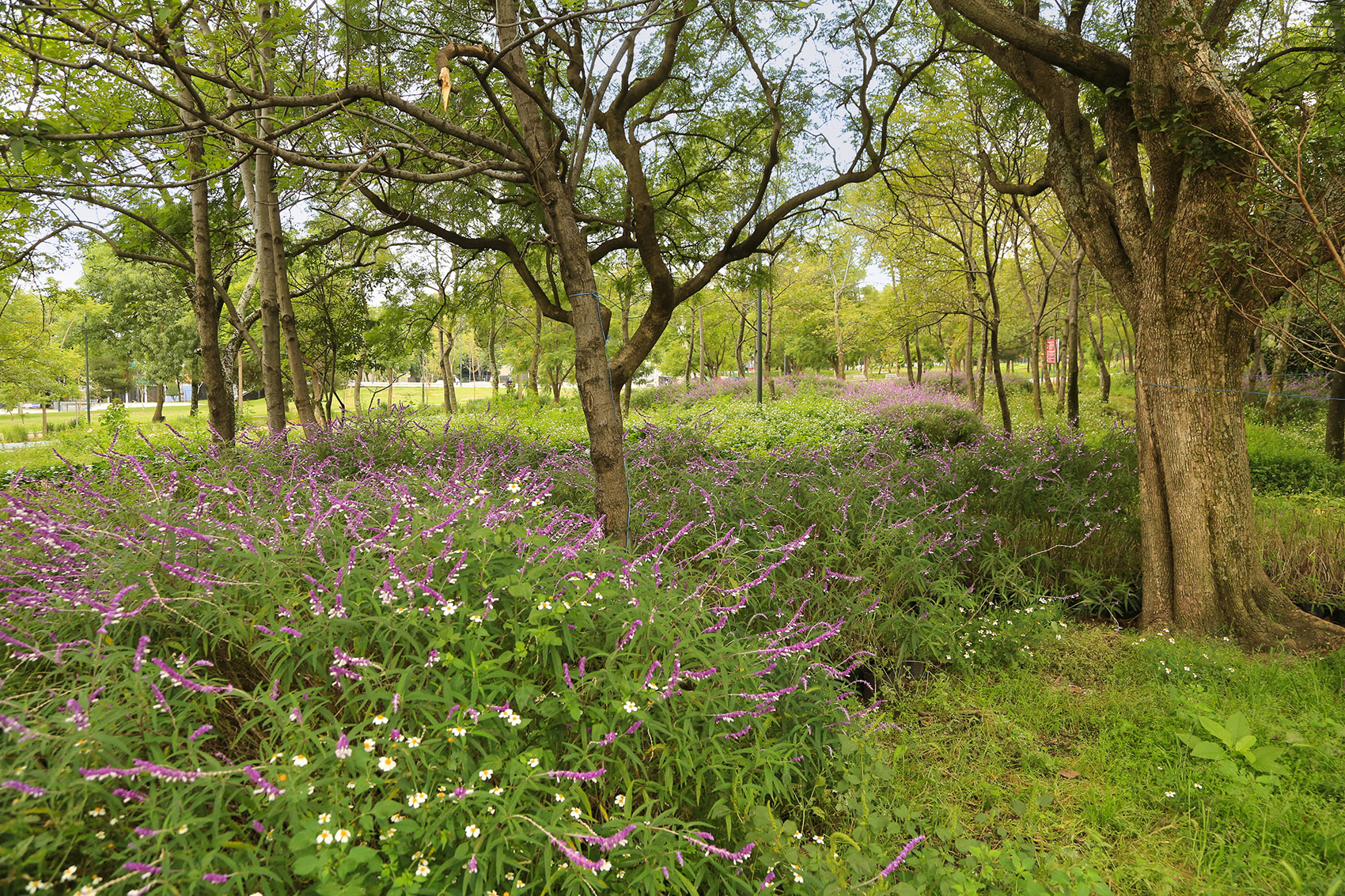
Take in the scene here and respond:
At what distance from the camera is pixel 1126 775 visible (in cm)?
275

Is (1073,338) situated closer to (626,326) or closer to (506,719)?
(626,326)

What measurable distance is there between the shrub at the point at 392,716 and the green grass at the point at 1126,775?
0.53m

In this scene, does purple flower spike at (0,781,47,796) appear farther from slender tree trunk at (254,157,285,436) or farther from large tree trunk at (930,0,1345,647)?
large tree trunk at (930,0,1345,647)

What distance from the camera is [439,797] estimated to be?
60.9 inches

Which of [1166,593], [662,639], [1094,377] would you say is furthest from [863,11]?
[1094,377]

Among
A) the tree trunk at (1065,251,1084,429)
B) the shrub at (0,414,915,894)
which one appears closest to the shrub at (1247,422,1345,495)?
the tree trunk at (1065,251,1084,429)

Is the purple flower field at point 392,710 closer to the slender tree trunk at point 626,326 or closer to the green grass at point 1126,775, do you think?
the green grass at point 1126,775

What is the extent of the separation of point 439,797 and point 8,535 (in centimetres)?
265

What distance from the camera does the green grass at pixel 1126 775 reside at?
2193mm

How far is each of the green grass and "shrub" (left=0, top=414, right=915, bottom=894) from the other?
528 mm

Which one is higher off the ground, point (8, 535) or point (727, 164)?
point (727, 164)

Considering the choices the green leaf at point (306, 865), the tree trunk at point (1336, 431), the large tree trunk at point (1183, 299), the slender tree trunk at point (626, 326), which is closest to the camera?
the green leaf at point (306, 865)

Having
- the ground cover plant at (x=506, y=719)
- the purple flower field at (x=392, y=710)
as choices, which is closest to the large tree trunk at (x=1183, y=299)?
the ground cover plant at (x=506, y=719)

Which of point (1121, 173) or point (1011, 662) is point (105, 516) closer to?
point (1011, 662)
